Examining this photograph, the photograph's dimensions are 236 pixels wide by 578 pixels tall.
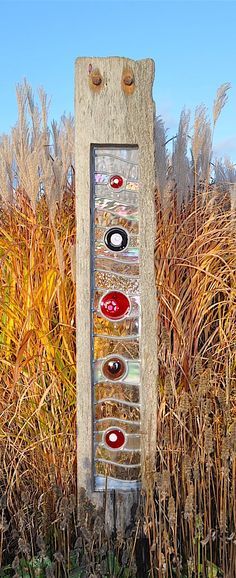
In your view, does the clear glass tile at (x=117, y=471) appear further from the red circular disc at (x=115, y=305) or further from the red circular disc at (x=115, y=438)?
the red circular disc at (x=115, y=305)

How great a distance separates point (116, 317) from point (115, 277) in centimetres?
14

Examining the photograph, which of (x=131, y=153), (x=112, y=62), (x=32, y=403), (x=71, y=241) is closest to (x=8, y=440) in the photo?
(x=32, y=403)

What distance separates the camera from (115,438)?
8.73ft

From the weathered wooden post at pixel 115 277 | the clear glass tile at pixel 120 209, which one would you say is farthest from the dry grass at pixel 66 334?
the clear glass tile at pixel 120 209

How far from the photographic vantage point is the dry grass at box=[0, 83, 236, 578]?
266cm

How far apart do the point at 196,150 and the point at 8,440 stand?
1.46 metres

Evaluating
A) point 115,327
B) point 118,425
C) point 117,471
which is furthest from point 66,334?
point 117,471

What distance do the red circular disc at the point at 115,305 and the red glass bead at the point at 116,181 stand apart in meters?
0.36

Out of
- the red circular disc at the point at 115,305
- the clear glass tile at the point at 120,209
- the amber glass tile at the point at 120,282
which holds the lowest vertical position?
the red circular disc at the point at 115,305

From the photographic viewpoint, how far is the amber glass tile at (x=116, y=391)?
2656mm

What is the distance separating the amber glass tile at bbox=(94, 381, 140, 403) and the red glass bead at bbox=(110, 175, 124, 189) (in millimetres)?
669

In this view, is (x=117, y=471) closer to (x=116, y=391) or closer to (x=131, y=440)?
(x=131, y=440)

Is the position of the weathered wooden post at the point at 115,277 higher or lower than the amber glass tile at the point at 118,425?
higher

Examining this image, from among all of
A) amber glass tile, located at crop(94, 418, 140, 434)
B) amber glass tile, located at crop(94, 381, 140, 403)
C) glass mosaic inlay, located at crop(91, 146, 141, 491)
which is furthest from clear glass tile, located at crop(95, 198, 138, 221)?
amber glass tile, located at crop(94, 418, 140, 434)
